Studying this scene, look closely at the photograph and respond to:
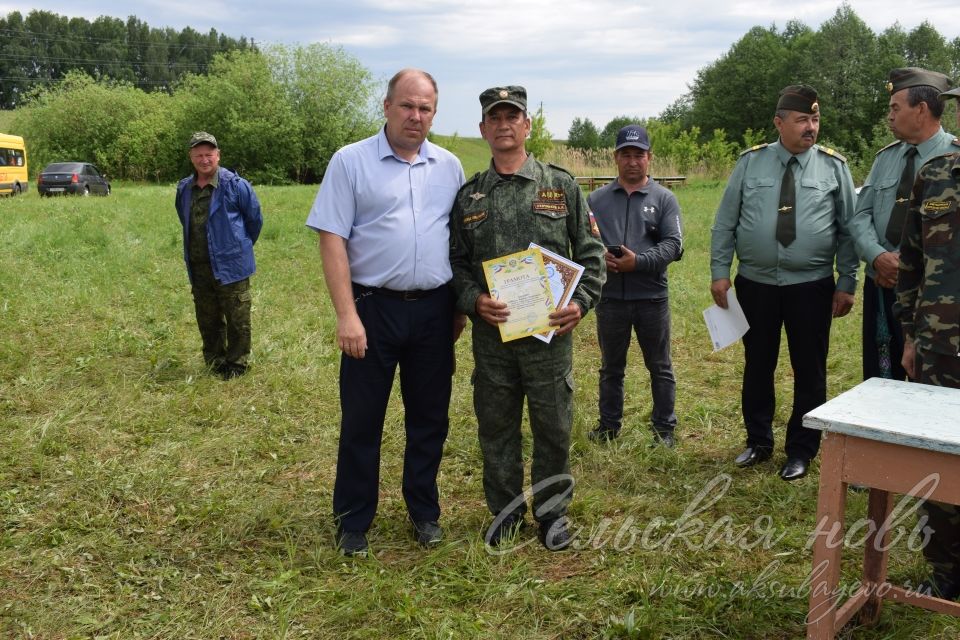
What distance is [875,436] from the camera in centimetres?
234

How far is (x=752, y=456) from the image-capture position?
4.65 metres

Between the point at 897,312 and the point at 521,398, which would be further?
the point at 521,398

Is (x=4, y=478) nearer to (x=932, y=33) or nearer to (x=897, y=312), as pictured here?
(x=897, y=312)

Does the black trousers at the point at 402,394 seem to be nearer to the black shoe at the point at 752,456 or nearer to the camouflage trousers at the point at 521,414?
the camouflage trousers at the point at 521,414

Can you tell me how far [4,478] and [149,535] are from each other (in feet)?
3.73

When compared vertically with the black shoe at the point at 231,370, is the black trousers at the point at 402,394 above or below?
above

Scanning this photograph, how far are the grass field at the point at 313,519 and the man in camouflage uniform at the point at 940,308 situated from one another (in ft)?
0.89

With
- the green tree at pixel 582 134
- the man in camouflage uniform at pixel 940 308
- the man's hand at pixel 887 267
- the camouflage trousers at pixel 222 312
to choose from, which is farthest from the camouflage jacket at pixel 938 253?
the green tree at pixel 582 134

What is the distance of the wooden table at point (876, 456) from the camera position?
7.53 feet

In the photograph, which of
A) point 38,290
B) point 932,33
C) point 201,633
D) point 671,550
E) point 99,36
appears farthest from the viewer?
point 99,36

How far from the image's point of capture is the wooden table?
2295 mm

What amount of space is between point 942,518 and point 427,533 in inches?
84.2

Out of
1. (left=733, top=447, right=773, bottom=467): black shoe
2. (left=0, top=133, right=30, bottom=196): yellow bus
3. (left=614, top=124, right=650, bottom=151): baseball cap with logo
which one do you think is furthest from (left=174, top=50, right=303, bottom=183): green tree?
(left=733, top=447, right=773, bottom=467): black shoe

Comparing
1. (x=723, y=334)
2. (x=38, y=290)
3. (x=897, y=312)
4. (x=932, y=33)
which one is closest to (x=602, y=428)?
(x=723, y=334)
